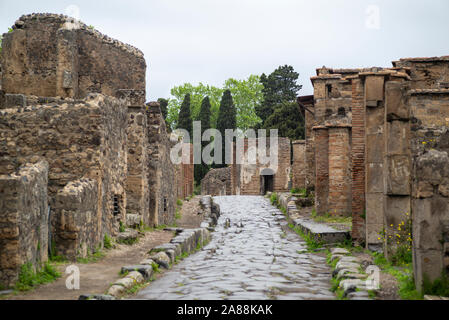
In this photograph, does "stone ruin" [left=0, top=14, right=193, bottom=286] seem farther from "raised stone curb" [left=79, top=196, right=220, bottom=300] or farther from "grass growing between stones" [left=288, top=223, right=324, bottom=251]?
"grass growing between stones" [left=288, top=223, right=324, bottom=251]

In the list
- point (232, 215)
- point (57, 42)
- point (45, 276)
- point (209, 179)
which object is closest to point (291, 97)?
point (209, 179)

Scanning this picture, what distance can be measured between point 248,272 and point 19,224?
3924mm

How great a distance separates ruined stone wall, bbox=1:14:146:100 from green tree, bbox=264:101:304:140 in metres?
32.3

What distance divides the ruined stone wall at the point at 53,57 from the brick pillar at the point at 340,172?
673 cm

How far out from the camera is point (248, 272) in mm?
9828

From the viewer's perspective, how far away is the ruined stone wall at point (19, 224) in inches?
300

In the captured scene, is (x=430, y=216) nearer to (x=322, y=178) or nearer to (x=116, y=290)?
(x=116, y=290)

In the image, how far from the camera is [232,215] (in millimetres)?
23266

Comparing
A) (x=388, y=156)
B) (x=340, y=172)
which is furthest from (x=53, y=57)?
(x=388, y=156)

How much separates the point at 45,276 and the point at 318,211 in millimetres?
13029

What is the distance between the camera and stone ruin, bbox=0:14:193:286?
8758 mm

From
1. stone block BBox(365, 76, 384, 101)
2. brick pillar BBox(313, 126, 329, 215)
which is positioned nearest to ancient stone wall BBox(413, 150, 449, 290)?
stone block BBox(365, 76, 384, 101)
